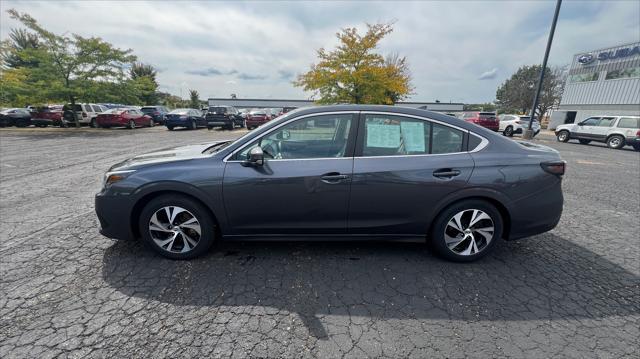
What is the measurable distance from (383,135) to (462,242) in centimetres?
142

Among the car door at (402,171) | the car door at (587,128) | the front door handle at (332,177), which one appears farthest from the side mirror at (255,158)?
the car door at (587,128)

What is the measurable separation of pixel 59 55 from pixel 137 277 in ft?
75.9

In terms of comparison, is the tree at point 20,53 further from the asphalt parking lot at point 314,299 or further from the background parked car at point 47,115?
the asphalt parking lot at point 314,299

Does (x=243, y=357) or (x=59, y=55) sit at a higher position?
(x=59, y=55)

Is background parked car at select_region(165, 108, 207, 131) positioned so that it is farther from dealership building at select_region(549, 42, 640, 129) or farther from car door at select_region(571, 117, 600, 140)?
dealership building at select_region(549, 42, 640, 129)

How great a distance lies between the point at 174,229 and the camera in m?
2.88

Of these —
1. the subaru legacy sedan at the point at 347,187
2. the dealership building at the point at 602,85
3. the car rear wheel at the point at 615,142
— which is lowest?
the car rear wheel at the point at 615,142

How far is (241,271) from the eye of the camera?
275cm

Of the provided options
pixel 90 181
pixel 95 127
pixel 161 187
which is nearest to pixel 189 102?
pixel 95 127

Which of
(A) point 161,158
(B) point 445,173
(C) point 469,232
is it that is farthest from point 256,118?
(C) point 469,232

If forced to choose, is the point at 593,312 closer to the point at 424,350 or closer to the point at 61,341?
the point at 424,350

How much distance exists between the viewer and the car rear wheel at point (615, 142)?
14734 mm

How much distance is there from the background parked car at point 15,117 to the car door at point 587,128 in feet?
122

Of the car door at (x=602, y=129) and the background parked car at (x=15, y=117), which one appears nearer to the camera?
the car door at (x=602, y=129)
